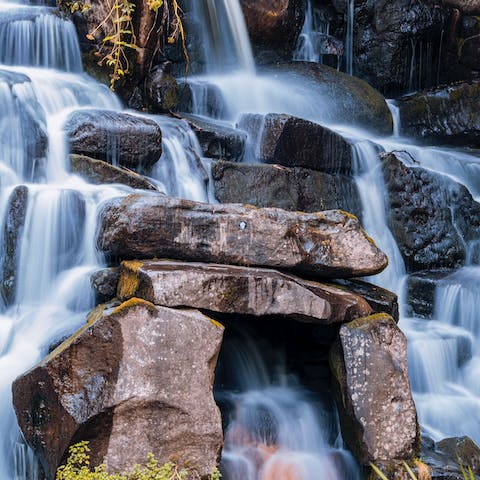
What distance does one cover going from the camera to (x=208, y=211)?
14.9 feet

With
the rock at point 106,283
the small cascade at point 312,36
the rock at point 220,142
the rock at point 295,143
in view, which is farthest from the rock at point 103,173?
the small cascade at point 312,36

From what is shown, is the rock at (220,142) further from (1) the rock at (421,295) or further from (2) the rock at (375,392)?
(2) the rock at (375,392)

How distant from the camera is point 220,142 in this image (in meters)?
7.89

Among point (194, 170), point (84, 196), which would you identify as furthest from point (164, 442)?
point (194, 170)

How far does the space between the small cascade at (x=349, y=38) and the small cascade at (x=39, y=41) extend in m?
6.27

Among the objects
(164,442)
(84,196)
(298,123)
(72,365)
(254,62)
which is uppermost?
(254,62)

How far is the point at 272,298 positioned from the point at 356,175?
4.70m

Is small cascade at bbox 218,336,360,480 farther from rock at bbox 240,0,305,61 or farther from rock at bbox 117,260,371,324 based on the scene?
rock at bbox 240,0,305,61

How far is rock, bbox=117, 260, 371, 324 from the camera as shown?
4.03 meters

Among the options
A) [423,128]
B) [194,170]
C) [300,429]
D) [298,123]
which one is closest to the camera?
[300,429]

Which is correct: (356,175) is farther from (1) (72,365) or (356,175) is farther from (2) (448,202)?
(1) (72,365)

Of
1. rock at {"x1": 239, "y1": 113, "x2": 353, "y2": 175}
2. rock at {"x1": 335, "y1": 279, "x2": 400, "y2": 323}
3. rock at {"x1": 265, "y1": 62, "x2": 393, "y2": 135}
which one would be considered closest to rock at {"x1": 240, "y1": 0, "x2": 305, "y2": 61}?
rock at {"x1": 265, "y1": 62, "x2": 393, "y2": 135}

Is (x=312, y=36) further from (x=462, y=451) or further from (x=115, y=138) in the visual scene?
(x=462, y=451)

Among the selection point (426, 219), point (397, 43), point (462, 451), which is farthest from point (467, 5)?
point (462, 451)
